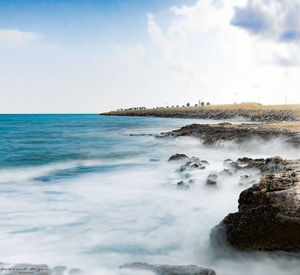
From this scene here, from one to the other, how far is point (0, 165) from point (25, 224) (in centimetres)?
1019

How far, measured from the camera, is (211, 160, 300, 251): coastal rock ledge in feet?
15.1

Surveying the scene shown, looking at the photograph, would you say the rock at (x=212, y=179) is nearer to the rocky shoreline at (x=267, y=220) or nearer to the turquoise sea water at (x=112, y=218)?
the turquoise sea water at (x=112, y=218)

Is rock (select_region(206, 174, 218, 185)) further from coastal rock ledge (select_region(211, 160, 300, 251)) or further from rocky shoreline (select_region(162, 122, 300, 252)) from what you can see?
coastal rock ledge (select_region(211, 160, 300, 251))

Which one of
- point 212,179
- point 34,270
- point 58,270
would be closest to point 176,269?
point 58,270

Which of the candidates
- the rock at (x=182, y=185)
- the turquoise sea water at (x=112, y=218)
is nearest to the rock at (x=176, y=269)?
the turquoise sea water at (x=112, y=218)

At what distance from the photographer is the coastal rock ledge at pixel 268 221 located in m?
4.60

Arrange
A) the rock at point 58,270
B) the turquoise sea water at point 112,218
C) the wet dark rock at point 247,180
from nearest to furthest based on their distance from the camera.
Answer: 1. the rock at point 58,270
2. the turquoise sea water at point 112,218
3. the wet dark rock at point 247,180

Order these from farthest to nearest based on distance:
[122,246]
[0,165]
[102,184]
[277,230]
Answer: [0,165] < [102,184] < [122,246] < [277,230]

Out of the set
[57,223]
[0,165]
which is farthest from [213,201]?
[0,165]

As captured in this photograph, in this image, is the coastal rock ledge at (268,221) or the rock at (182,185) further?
the rock at (182,185)

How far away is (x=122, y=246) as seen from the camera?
5.85 metres

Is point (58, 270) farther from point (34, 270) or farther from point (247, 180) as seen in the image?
point (247, 180)

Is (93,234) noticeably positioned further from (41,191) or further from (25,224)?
(41,191)

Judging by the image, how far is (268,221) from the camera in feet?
15.4
